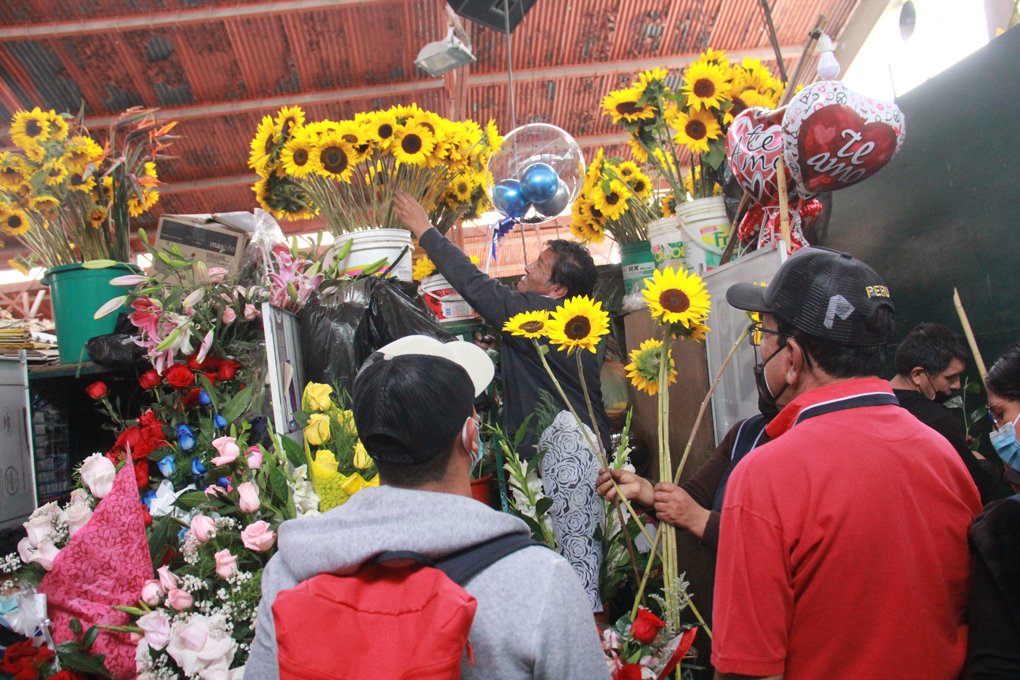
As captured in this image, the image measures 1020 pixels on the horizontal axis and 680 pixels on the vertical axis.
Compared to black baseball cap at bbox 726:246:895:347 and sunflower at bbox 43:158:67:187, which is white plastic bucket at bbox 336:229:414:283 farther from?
black baseball cap at bbox 726:246:895:347

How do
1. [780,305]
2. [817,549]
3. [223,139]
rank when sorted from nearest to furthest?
1. [817,549]
2. [780,305]
3. [223,139]

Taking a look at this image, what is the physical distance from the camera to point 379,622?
0.80m

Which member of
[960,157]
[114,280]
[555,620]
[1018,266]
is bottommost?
[555,620]

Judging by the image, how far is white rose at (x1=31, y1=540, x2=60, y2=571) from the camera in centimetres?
164

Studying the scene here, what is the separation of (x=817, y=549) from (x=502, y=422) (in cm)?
129

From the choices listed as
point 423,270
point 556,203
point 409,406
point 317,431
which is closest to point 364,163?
point 423,270

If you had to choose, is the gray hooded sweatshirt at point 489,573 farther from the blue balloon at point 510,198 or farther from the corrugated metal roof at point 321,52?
the corrugated metal roof at point 321,52

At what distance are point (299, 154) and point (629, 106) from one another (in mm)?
990

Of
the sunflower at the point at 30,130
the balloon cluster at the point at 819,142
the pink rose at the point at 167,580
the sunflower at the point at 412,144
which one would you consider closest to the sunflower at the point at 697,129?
the balloon cluster at the point at 819,142

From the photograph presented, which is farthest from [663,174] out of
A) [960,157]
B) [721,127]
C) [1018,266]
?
[1018,266]

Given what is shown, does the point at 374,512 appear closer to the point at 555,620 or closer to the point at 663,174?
the point at 555,620

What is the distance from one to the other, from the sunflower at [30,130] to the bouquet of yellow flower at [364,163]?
1.95 feet

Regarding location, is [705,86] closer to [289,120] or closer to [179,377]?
[289,120]

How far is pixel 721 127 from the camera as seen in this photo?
87.0 inches
